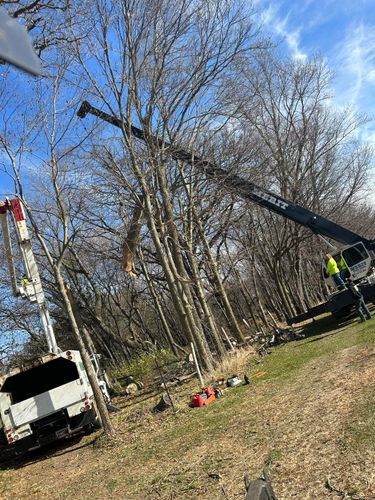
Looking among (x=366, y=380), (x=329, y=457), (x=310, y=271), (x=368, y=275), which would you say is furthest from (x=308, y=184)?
(x=329, y=457)

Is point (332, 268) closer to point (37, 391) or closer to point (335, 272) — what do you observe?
point (335, 272)

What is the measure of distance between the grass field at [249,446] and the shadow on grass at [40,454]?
0.22 ft

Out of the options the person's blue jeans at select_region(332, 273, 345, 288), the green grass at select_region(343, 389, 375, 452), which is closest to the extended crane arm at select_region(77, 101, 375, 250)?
the person's blue jeans at select_region(332, 273, 345, 288)

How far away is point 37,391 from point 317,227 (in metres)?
11.6

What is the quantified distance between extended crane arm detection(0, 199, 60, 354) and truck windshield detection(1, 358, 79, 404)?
0.50 metres

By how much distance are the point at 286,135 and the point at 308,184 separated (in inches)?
133

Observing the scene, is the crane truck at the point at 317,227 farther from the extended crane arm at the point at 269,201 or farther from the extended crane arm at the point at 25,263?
the extended crane arm at the point at 25,263

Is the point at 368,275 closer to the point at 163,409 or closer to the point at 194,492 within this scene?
the point at 163,409

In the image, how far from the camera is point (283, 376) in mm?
10336

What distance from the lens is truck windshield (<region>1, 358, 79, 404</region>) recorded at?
11629mm

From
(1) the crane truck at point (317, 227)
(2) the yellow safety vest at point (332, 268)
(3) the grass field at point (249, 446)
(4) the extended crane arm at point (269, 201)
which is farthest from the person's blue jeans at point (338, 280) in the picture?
(3) the grass field at point (249, 446)

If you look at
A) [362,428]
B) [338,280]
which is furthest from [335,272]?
[362,428]

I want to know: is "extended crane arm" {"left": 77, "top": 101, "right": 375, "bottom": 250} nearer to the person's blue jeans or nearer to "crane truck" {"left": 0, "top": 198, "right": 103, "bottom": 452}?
the person's blue jeans

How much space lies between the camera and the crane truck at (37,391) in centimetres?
1084
